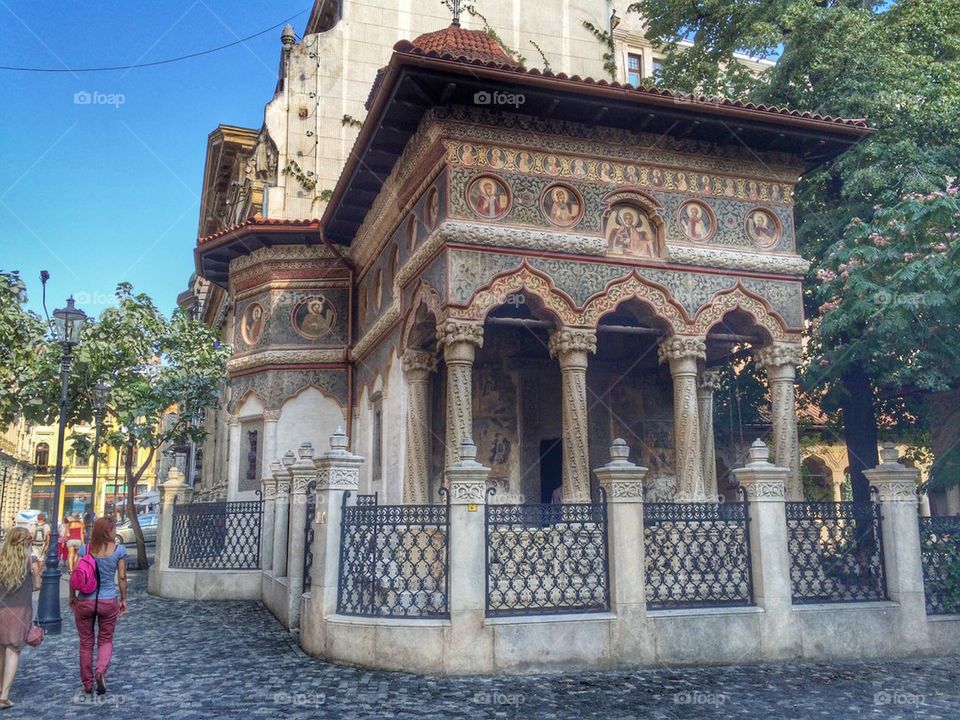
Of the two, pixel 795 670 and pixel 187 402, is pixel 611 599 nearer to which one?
pixel 795 670

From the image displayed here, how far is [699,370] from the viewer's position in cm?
1398

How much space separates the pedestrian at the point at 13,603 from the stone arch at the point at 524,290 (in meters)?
5.71

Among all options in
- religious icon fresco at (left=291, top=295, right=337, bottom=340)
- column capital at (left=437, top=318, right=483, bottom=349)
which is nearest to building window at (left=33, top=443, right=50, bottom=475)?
religious icon fresco at (left=291, top=295, right=337, bottom=340)

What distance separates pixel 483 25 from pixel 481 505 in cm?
1586

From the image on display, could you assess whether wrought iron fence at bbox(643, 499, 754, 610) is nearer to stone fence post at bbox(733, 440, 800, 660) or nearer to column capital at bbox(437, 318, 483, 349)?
stone fence post at bbox(733, 440, 800, 660)

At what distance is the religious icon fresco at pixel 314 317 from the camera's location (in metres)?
17.1

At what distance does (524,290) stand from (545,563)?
14.2 ft

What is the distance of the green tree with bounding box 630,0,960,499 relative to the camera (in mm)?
12320

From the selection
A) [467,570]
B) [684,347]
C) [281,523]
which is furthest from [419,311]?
[467,570]

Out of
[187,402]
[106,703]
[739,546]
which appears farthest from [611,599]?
[187,402]

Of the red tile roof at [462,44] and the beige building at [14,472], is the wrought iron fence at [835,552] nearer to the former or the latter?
the red tile roof at [462,44]

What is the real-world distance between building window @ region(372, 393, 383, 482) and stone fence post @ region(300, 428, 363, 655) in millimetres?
6117

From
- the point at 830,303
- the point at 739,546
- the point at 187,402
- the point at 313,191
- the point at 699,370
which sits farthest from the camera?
the point at 313,191

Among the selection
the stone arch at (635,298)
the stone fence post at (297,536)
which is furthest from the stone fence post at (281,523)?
the stone arch at (635,298)
